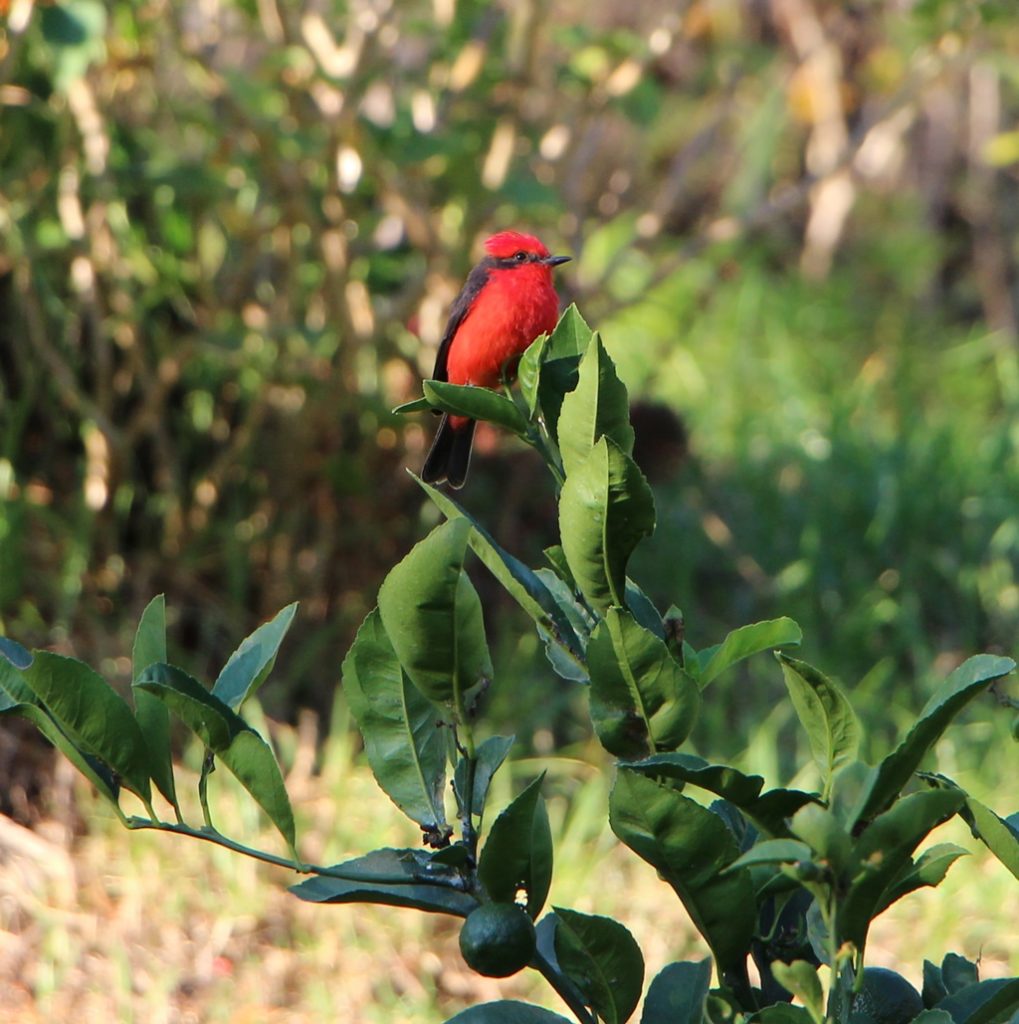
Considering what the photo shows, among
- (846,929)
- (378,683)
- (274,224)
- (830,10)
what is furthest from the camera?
(830,10)

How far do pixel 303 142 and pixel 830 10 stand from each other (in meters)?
5.70

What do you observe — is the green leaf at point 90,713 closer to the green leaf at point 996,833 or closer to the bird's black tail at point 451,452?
the green leaf at point 996,833

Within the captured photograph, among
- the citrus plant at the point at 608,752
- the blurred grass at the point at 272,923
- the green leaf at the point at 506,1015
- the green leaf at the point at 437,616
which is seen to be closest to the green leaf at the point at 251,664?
the citrus plant at the point at 608,752

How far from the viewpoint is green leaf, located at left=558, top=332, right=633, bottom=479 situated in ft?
4.38

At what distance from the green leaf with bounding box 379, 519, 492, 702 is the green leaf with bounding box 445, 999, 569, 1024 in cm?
30

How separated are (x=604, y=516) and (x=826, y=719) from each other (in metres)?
0.27

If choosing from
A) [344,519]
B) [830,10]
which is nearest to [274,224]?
[344,519]

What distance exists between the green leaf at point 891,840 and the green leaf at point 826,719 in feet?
0.43

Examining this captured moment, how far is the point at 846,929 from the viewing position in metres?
1.25

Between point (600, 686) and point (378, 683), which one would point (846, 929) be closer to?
point (600, 686)

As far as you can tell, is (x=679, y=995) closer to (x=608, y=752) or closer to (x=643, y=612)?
(x=608, y=752)

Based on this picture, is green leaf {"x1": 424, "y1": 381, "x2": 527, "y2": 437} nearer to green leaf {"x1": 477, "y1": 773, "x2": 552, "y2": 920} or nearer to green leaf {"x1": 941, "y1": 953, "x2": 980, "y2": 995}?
green leaf {"x1": 477, "y1": 773, "x2": 552, "y2": 920}

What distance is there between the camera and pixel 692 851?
1.29 metres

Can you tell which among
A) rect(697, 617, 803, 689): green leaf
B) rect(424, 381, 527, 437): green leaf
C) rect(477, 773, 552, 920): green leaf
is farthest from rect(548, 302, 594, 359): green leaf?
rect(477, 773, 552, 920): green leaf
